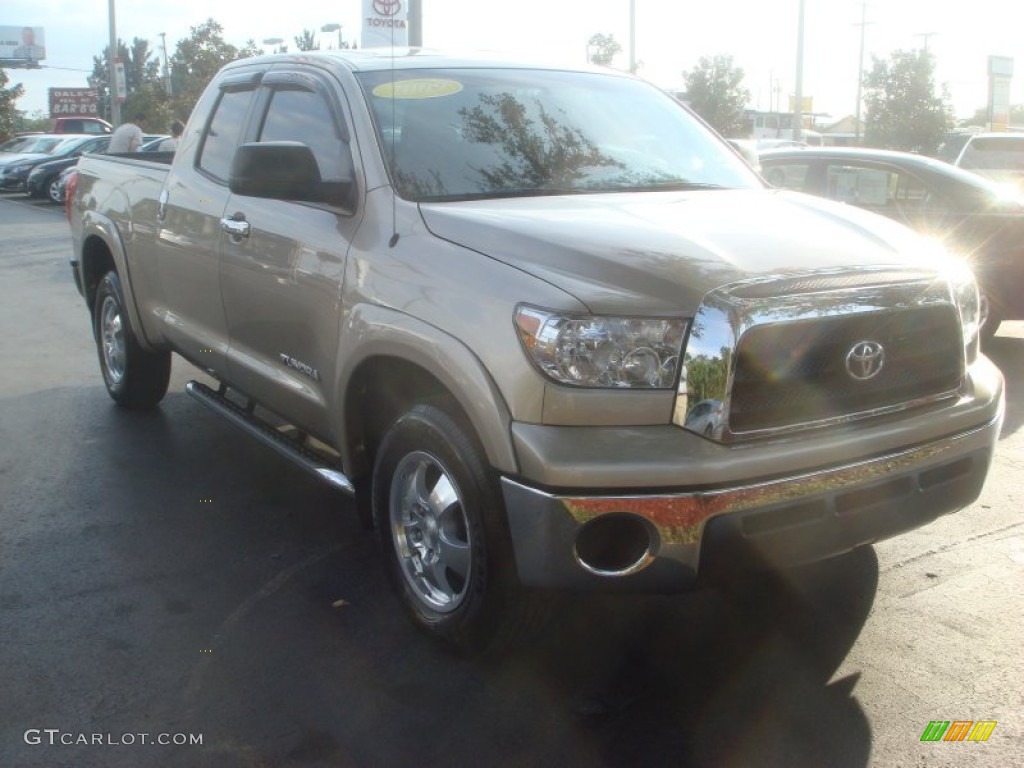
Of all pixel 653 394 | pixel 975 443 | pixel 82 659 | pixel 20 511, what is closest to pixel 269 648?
pixel 82 659

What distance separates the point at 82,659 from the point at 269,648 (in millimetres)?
595

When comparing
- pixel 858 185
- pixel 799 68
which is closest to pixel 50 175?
pixel 799 68

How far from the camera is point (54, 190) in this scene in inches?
988

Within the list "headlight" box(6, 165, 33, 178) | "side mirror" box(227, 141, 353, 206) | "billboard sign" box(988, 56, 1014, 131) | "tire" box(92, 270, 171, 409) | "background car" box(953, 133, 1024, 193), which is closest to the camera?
"side mirror" box(227, 141, 353, 206)

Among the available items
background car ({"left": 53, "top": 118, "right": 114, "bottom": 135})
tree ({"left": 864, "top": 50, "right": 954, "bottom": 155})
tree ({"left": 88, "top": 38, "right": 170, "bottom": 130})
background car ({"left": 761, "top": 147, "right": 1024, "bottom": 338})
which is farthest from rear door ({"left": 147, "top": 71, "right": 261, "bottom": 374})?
tree ({"left": 88, "top": 38, "right": 170, "bottom": 130})

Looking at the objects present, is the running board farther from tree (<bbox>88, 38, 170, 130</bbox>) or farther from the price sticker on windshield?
tree (<bbox>88, 38, 170, 130</bbox>)

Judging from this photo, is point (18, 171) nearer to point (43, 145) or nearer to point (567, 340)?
point (43, 145)

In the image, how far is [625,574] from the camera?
3102mm

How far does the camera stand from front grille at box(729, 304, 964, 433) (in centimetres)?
313

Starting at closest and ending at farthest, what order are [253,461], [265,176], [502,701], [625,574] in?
[625,574]
[502,701]
[265,176]
[253,461]

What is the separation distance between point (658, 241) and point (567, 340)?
0.50 metres

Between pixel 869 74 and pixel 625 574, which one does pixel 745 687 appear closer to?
pixel 625 574

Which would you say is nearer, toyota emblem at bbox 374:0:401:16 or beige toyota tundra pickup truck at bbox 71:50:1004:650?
beige toyota tundra pickup truck at bbox 71:50:1004:650

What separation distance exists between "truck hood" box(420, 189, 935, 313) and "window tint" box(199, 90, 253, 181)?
181 cm
